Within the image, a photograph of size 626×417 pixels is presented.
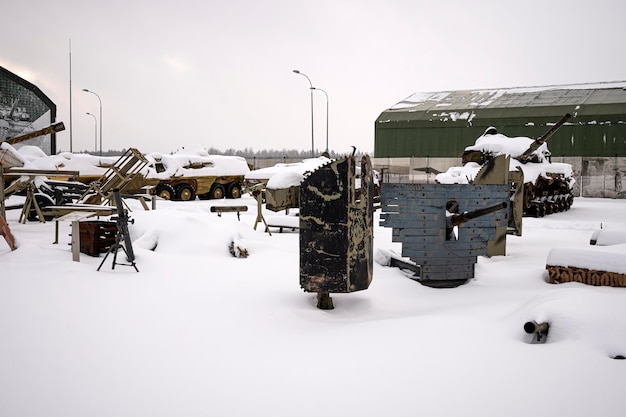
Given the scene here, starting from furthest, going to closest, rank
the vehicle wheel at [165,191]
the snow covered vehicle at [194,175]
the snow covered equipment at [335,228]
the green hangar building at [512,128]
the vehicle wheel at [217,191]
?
1. the green hangar building at [512,128]
2. the vehicle wheel at [217,191]
3. the vehicle wheel at [165,191]
4. the snow covered vehicle at [194,175]
5. the snow covered equipment at [335,228]

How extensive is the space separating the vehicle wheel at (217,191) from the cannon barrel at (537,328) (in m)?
20.7

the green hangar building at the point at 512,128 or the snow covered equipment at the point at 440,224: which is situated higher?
the green hangar building at the point at 512,128

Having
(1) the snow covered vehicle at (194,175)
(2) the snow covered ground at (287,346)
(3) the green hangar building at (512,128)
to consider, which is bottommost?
(2) the snow covered ground at (287,346)

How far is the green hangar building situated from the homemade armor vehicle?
22.7 feet

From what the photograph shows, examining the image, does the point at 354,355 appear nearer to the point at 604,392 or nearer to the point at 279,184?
the point at 604,392

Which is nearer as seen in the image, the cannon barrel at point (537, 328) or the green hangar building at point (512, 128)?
the cannon barrel at point (537, 328)

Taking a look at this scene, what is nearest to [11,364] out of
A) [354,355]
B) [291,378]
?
[291,378]

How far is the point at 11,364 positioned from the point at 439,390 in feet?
11.2

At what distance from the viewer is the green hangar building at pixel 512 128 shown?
26.7 metres

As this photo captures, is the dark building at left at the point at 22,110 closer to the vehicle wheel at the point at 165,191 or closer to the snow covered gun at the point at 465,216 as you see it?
the vehicle wheel at the point at 165,191

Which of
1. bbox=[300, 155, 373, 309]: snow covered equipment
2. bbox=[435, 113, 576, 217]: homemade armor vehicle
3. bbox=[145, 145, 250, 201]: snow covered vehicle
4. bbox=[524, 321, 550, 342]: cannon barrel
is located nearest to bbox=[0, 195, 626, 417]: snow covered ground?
bbox=[524, 321, 550, 342]: cannon barrel

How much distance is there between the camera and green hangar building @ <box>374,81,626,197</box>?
26734 mm

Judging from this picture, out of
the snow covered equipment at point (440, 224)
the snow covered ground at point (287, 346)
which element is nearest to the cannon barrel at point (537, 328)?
the snow covered ground at point (287, 346)

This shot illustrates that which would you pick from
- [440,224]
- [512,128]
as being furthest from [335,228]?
[512,128]
